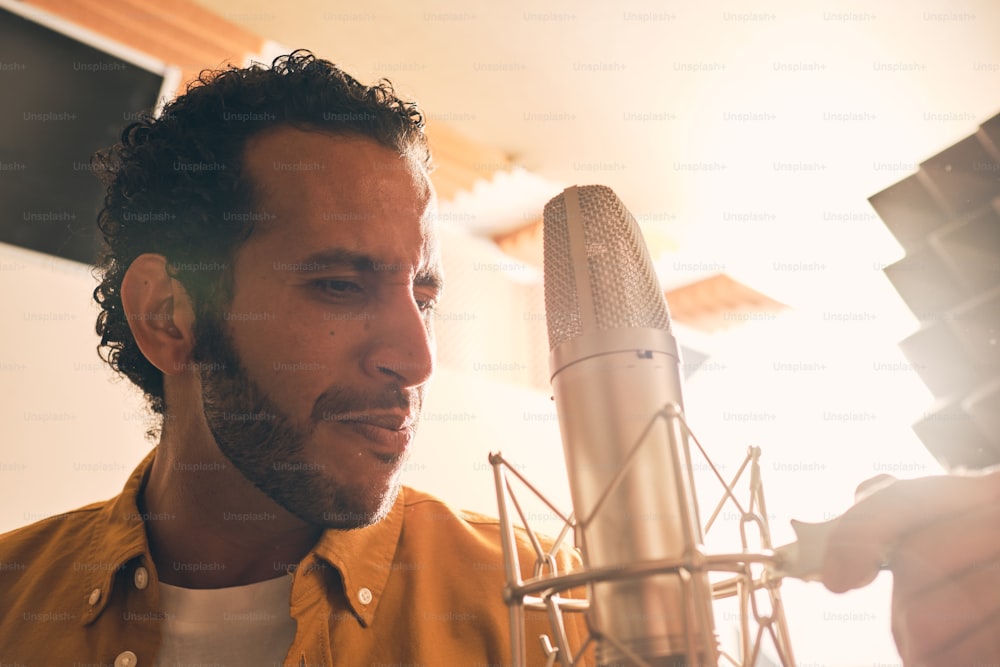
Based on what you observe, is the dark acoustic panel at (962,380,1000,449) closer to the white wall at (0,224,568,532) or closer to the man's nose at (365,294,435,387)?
the man's nose at (365,294,435,387)

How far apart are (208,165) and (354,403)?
540mm

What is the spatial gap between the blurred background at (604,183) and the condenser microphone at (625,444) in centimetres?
85

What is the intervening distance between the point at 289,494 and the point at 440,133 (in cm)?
226

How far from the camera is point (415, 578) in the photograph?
105 cm

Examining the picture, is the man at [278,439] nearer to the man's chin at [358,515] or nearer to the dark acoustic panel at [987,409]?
the man's chin at [358,515]

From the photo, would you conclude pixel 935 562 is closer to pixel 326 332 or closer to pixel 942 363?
pixel 942 363

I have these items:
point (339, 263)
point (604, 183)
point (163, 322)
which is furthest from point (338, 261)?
point (604, 183)

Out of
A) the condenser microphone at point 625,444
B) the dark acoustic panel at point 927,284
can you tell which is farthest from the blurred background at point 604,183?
the condenser microphone at point 625,444

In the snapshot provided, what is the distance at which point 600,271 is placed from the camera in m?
0.54

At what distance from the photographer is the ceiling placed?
2592 mm

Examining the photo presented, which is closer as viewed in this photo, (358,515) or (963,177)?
(963,177)

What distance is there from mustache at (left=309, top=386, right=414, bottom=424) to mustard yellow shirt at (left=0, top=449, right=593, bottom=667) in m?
0.19

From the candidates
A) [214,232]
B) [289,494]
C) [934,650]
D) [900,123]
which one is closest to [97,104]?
[214,232]

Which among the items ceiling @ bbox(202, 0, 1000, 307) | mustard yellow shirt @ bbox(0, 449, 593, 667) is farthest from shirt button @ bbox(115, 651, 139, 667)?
ceiling @ bbox(202, 0, 1000, 307)
